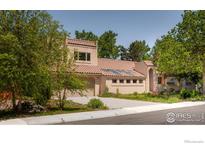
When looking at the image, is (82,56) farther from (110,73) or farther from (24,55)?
(24,55)

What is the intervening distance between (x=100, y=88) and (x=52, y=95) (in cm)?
1148

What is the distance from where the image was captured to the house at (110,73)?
26359 mm

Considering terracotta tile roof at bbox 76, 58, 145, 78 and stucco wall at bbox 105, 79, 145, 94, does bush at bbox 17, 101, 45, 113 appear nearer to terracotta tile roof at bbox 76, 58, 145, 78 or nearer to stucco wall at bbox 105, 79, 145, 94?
terracotta tile roof at bbox 76, 58, 145, 78

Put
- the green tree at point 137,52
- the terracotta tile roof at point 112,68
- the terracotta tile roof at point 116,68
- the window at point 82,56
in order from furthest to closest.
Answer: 1. the green tree at point 137,52
2. the terracotta tile roof at point 116,68
3. the terracotta tile roof at point 112,68
4. the window at point 82,56

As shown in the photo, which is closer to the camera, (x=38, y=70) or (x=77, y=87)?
(x=38, y=70)

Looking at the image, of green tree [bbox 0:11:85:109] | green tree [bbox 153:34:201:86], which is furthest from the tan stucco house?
green tree [bbox 0:11:85:109]

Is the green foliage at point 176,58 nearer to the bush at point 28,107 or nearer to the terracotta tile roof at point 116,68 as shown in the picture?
the terracotta tile roof at point 116,68

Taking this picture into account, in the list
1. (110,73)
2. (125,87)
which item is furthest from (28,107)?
(125,87)

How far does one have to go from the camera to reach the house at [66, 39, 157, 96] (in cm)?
2636

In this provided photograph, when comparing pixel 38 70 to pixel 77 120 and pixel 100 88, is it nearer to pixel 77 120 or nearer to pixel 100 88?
pixel 77 120

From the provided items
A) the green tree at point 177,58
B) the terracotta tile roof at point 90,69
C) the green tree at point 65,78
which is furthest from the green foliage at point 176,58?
the green tree at point 65,78

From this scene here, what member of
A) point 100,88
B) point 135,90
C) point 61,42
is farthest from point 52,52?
point 135,90
